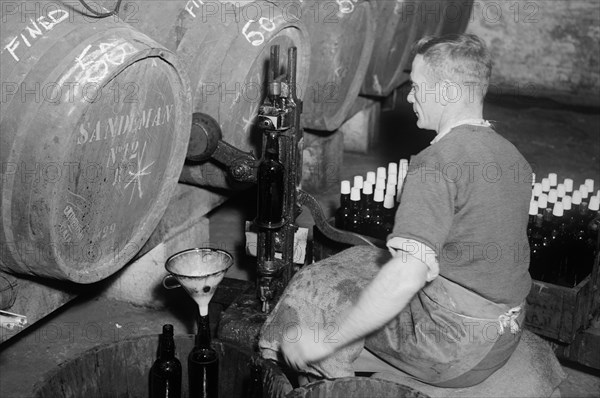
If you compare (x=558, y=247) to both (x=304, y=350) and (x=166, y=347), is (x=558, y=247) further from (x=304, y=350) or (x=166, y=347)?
(x=166, y=347)

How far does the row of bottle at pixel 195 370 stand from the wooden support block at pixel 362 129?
14.7 feet

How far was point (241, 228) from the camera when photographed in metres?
5.36

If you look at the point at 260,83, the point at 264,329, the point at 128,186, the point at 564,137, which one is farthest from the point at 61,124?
the point at 564,137

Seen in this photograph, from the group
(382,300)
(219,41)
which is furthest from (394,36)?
(382,300)

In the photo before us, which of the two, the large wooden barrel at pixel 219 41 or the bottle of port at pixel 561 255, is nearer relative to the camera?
the large wooden barrel at pixel 219 41

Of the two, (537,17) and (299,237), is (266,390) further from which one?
(537,17)

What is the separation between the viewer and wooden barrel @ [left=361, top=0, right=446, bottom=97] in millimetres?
5410

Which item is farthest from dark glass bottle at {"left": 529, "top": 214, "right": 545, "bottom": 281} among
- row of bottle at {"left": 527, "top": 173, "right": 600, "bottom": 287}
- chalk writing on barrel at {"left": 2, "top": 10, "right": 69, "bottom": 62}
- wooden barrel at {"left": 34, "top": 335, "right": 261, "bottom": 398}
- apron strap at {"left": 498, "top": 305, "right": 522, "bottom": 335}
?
chalk writing on barrel at {"left": 2, "top": 10, "right": 69, "bottom": 62}

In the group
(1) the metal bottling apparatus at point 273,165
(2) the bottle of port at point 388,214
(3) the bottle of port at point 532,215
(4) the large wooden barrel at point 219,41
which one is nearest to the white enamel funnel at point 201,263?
(1) the metal bottling apparatus at point 273,165

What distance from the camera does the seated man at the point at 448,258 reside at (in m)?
2.16

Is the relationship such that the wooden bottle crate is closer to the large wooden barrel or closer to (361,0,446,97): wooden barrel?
the large wooden barrel

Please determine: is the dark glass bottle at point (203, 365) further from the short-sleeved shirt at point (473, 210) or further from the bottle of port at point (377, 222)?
the bottle of port at point (377, 222)

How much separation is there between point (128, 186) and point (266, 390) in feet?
3.27

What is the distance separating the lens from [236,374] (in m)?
2.70
